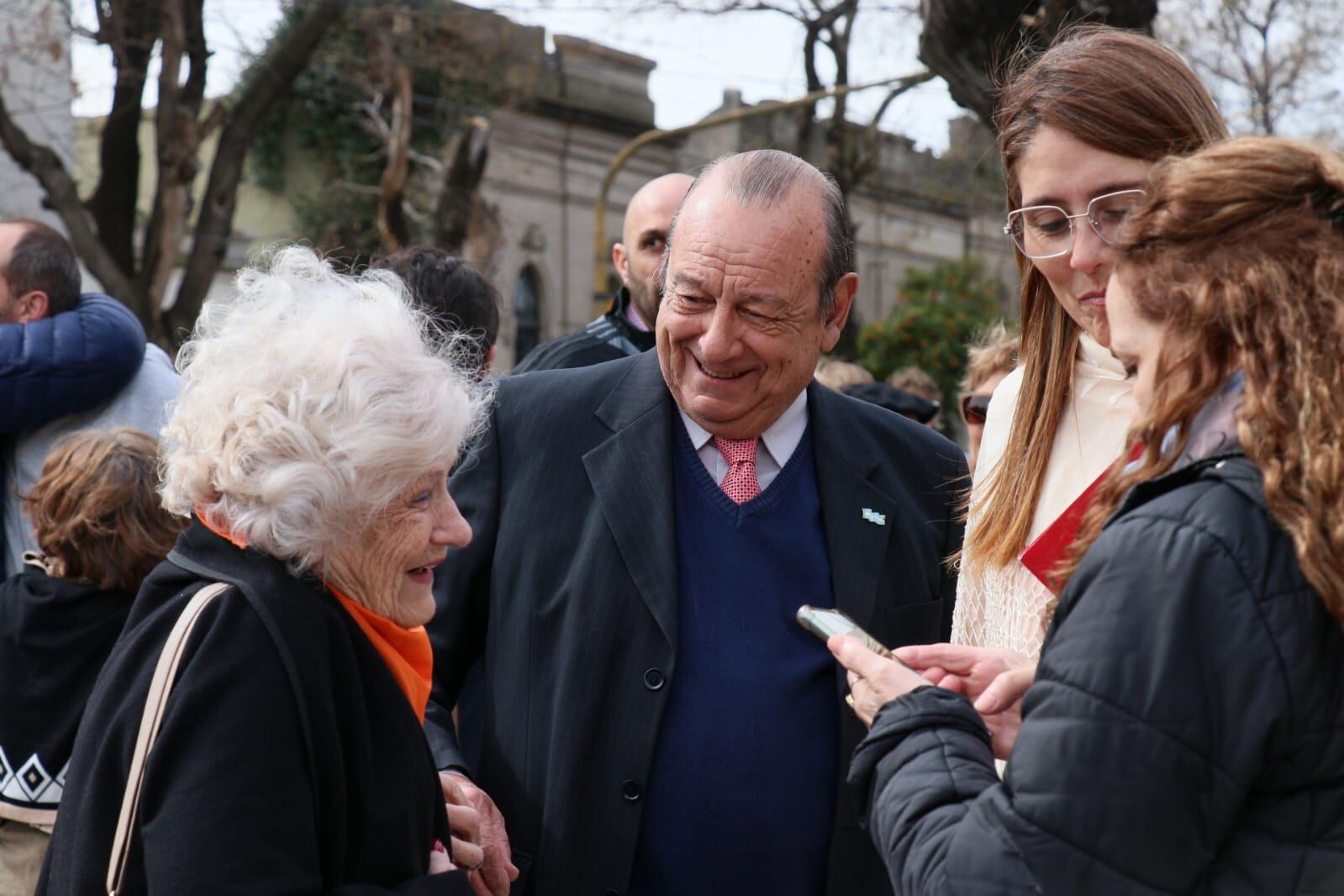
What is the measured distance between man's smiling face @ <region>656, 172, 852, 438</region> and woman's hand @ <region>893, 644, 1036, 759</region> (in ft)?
3.12

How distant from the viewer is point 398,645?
2303mm

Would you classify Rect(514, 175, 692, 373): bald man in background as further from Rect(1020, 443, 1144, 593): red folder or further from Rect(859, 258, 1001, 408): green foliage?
Rect(859, 258, 1001, 408): green foliage

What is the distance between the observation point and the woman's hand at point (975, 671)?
2076 millimetres

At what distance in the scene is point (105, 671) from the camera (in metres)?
2.10

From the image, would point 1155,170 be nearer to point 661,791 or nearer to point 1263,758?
point 1263,758

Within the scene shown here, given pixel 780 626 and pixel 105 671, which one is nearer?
pixel 105 671

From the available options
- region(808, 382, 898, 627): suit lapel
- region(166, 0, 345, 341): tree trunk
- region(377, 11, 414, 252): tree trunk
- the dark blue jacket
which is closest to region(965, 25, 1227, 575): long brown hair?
region(808, 382, 898, 627): suit lapel

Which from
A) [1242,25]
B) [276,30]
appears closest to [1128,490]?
[276,30]

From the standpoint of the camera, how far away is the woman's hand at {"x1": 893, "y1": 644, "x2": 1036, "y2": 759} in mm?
2076

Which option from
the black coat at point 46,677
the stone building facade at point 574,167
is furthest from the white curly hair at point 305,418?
the stone building facade at point 574,167

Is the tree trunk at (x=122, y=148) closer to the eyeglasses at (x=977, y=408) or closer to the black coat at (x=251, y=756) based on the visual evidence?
the eyeglasses at (x=977, y=408)

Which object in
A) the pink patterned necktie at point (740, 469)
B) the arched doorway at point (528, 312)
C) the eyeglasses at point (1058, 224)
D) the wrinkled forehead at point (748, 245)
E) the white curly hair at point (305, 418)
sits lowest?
the arched doorway at point (528, 312)

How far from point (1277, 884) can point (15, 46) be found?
12.1m

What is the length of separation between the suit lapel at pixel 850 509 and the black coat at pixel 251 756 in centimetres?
104
